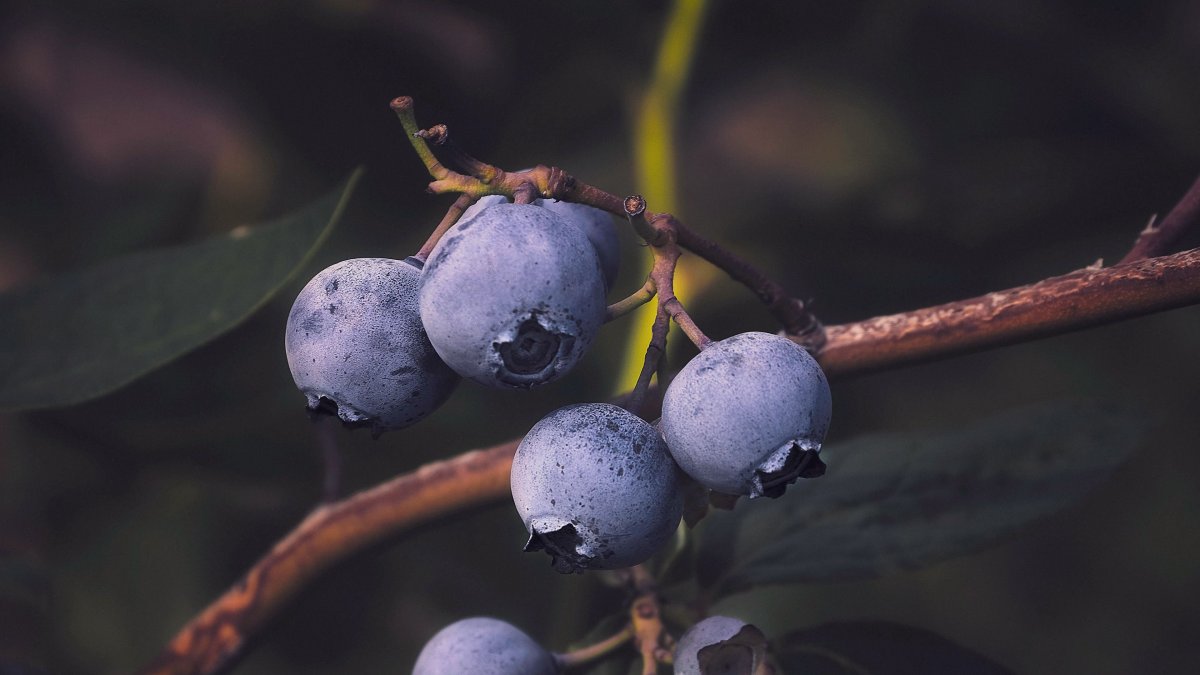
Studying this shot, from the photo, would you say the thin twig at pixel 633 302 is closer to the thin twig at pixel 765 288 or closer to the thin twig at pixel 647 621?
the thin twig at pixel 765 288

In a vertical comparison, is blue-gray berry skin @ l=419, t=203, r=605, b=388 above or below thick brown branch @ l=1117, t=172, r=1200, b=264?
below

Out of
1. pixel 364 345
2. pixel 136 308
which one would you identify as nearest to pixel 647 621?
pixel 364 345

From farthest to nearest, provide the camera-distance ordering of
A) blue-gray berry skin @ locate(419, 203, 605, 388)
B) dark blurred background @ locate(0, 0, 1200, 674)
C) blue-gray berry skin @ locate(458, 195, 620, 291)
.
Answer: dark blurred background @ locate(0, 0, 1200, 674) < blue-gray berry skin @ locate(458, 195, 620, 291) < blue-gray berry skin @ locate(419, 203, 605, 388)

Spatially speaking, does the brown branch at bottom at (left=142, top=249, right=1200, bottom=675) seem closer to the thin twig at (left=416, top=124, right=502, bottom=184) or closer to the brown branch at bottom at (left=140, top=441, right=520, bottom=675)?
the brown branch at bottom at (left=140, top=441, right=520, bottom=675)

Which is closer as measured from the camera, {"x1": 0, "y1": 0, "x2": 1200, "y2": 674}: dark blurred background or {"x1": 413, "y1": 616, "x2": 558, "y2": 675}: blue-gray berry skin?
{"x1": 413, "y1": 616, "x2": 558, "y2": 675}: blue-gray berry skin

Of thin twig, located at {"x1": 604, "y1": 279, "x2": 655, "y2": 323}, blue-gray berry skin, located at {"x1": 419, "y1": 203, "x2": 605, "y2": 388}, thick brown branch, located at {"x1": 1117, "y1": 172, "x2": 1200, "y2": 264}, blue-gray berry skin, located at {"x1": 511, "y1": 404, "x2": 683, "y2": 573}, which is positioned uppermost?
thick brown branch, located at {"x1": 1117, "y1": 172, "x2": 1200, "y2": 264}

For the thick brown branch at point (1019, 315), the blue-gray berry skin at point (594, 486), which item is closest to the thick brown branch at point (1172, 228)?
the thick brown branch at point (1019, 315)

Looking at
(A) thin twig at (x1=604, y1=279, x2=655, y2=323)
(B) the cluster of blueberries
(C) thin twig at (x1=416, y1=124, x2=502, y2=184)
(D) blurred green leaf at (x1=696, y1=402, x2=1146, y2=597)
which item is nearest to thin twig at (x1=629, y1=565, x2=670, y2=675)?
(D) blurred green leaf at (x1=696, y1=402, x2=1146, y2=597)
